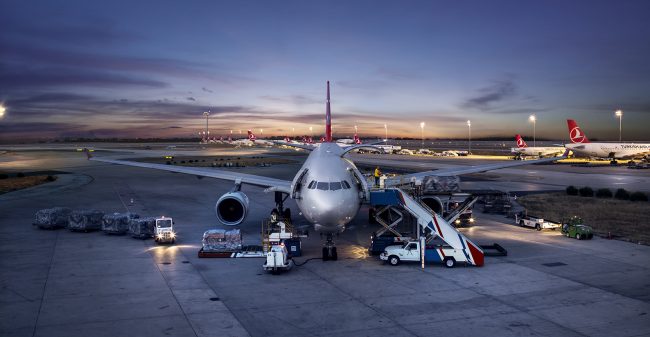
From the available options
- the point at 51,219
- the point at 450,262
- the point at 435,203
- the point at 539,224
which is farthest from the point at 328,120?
the point at 51,219

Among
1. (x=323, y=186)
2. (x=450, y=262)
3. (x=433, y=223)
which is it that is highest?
(x=323, y=186)

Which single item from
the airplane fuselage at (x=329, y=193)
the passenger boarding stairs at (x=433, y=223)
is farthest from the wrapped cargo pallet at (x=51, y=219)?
the passenger boarding stairs at (x=433, y=223)

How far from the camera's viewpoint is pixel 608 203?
3747cm

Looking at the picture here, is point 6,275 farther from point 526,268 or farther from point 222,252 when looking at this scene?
point 526,268

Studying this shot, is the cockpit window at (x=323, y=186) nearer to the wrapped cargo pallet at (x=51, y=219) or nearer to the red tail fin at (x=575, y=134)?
the wrapped cargo pallet at (x=51, y=219)

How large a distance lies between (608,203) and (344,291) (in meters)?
29.9

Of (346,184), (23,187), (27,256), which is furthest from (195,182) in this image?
(346,184)

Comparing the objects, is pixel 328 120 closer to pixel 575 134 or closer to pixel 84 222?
pixel 84 222

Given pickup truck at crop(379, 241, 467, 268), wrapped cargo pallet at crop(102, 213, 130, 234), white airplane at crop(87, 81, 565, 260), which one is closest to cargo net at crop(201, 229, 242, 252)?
white airplane at crop(87, 81, 565, 260)

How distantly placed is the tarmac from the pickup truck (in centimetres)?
37

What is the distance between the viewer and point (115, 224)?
87.2 feet

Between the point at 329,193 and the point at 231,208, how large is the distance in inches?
305

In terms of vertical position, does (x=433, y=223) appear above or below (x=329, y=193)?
below

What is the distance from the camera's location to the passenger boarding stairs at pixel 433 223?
65.7ft
